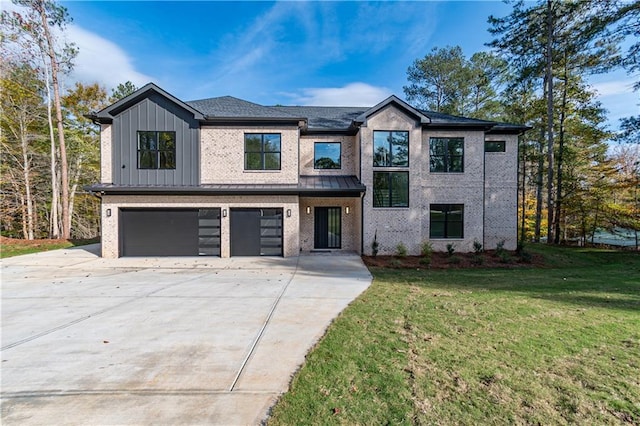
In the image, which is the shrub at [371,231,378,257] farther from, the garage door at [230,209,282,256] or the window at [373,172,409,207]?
the garage door at [230,209,282,256]

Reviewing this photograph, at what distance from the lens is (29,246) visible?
1424 cm

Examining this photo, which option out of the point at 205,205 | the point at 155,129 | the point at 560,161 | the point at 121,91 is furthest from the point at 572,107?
the point at 121,91

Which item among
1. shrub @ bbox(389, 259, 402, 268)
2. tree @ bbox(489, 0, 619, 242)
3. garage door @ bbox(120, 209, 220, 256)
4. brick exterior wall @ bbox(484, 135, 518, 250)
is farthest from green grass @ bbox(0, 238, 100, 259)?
tree @ bbox(489, 0, 619, 242)

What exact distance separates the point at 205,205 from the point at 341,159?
21.7 feet

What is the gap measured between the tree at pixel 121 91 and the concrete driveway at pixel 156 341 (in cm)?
1888

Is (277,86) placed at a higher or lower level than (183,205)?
higher

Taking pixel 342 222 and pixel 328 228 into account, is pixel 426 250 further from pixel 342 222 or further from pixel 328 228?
pixel 328 228

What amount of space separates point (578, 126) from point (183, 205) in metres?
22.8

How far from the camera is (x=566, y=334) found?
4391 millimetres

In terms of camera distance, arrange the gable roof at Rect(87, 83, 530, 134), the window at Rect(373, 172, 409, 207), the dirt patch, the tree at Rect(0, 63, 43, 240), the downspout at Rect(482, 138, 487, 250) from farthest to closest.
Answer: the tree at Rect(0, 63, 43, 240)
the downspout at Rect(482, 138, 487, 250)
the window at Rect(373, 172, 409, 207)
the gable roof at Rect(87, 83, 530, 134)
the dirt patch

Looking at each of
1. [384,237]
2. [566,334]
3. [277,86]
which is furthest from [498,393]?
[277,86]

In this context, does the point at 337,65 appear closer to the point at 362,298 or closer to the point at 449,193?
the point at 449,193

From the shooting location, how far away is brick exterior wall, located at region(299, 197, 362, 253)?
14.0 meters

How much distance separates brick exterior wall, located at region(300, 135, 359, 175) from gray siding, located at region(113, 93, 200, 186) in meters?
4.75
